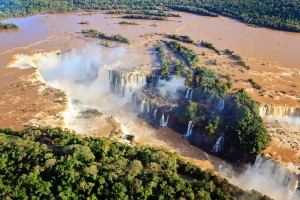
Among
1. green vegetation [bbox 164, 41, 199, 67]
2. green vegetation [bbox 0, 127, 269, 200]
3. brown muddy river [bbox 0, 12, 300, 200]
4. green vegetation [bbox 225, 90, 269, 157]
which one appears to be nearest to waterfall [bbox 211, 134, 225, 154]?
green vegetation [bbox 225, 90, 269, 157]

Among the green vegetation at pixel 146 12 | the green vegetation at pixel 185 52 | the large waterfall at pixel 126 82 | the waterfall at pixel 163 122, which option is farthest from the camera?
the green vegetation at pixel 146 12

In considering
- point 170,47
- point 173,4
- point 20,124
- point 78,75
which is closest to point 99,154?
point 20,124

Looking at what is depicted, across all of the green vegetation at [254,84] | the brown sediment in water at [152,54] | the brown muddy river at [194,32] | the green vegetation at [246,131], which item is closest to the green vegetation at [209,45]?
the brown sediment in water at [152,54]

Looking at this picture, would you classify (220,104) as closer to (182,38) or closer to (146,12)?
(182,38)

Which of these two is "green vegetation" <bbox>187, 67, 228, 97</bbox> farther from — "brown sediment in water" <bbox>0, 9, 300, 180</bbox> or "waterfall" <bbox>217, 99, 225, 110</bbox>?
"brown sediment in water" <bbox>0, 9, 300, 180</bbox>

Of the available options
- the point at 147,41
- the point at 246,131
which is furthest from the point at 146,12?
the point at 246,131

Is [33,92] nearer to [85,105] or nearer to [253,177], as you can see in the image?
[85,105]

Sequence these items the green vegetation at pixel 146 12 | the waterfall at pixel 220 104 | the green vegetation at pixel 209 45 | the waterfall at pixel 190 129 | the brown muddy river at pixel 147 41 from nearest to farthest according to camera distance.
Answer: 1. the waterfall at pixel 190 129
2. the brown muddy river at pixel 147 41
3. the waterfall at pixel 220 104
4. the green vegetation at pixel 209 45
5. the green vegetation at pixel 146 12

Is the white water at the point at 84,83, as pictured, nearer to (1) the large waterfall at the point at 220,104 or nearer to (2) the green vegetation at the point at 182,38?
(1) the large waterfall at the point at 220,104
